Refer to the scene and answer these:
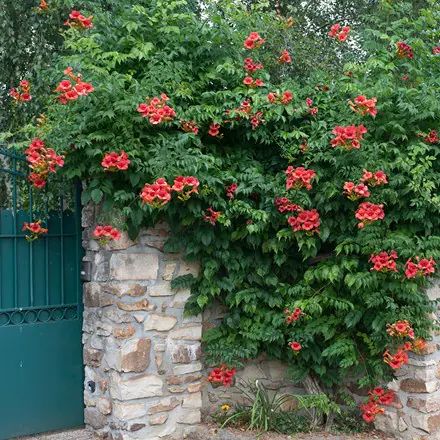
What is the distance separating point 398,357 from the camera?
3717 millimetres

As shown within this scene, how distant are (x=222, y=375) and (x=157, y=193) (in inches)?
58.2

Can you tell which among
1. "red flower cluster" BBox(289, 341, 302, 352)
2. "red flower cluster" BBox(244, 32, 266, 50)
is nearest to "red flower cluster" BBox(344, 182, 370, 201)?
"red flower cluster" BBox(289, 341, 302, 352)

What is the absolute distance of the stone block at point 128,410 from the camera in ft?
12.4

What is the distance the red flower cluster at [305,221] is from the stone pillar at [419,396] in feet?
3.06

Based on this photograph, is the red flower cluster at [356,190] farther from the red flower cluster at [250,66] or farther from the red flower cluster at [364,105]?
the red flower cluster at [250,66]

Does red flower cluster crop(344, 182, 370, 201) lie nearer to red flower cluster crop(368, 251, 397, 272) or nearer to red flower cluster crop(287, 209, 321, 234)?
red flower cluster crop(287, 209, 321, 234)

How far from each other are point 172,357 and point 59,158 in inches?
59.3

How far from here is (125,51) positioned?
395cm

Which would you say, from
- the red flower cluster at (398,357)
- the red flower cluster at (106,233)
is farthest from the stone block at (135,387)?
the red flower cluster at (398,357)

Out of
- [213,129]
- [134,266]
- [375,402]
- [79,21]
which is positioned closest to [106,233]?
[134,266]

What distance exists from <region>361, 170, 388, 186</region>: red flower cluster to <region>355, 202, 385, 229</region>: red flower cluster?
139 mm

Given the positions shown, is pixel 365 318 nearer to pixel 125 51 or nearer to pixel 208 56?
pixel 208 56

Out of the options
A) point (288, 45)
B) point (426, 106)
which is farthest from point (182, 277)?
point (288, 45)

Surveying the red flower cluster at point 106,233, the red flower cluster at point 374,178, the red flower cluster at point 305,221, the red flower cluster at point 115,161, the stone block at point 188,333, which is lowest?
the stone block at point 188,333
